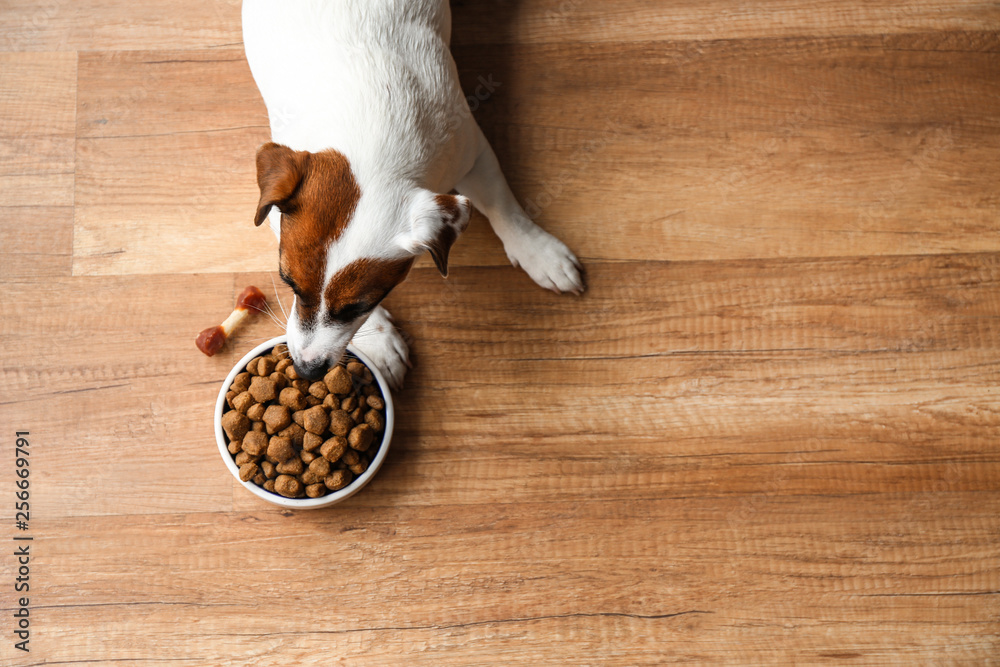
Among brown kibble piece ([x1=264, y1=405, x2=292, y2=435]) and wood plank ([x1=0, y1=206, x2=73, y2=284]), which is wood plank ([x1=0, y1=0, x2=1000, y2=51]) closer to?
wood plank ([x1=0, y1=206, x2=73, y2=284])

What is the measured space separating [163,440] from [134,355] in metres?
0.21

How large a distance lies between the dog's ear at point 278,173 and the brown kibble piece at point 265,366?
1.26ft

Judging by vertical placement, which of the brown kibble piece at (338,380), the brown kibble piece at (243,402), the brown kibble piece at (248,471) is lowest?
the brown kibble piece at (248,471)

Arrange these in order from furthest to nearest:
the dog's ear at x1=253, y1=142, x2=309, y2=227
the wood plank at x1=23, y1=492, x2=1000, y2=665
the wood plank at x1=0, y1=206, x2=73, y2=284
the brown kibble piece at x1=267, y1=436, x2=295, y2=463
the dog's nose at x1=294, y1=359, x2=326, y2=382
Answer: the wood plank at x1=0, y1=206, x2=73, y2=284 → the wood plank at x1=23, y1=492, x2=1000, y2=665 → the brown kibble piece at x1=267, y1=436, x2=295, y2=463 → the dog's nose at x1=294, y1=359, x2=326, y2=382 → the dog's ear at x1=253, y1=142, x2=309, y2=227

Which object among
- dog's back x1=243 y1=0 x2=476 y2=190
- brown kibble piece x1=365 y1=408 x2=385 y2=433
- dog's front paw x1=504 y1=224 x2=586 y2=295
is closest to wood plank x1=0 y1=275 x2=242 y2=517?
brown kibble piece x1=365 y1=408 x2=385 y2=433

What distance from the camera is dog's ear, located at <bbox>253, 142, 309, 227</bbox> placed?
1.13 meters

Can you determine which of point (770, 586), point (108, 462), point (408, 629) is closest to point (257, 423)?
point (108, 462)

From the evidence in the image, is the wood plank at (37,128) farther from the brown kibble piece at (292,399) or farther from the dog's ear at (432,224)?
the dog's ear at (432,224)

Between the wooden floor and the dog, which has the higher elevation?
the dog

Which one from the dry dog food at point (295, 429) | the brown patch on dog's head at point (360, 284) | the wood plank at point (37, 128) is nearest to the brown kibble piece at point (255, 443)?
the dry dog food at point (295, 429)

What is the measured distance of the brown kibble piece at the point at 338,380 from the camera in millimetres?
1441

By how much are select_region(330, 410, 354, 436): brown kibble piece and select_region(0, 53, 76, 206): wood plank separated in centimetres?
86

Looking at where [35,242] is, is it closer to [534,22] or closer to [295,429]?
[295,429]

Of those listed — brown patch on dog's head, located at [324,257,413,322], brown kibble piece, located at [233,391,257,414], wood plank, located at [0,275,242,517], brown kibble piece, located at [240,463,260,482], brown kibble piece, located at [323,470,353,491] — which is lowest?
wood plank, located at [0,275,242,517]
